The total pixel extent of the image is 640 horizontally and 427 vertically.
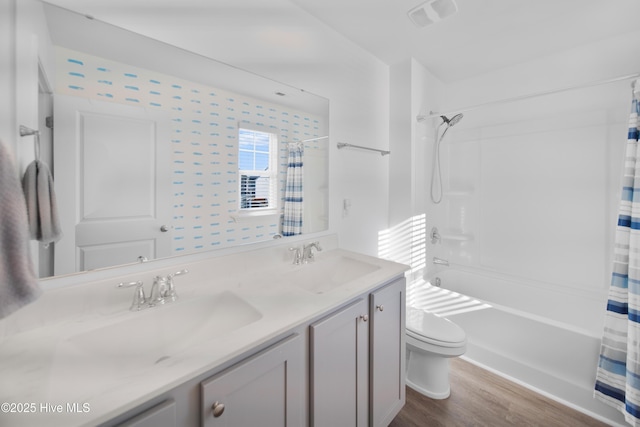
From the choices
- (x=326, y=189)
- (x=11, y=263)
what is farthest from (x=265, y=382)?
(x=326, y=189)

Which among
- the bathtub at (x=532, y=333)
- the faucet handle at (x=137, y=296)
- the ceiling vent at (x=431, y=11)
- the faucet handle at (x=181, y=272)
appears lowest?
the bathtub at (x=532, y=333)

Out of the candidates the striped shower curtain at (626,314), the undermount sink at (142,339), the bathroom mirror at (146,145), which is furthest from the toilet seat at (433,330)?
the undermount sink at (142,339)

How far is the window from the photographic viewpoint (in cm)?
142

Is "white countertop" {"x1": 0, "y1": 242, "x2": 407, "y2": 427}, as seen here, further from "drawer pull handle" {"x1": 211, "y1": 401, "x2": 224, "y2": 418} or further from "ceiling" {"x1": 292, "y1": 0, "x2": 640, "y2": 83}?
"ceiling" {"x1": 292, "y1": 0, "x2": 640, "y2": 83}

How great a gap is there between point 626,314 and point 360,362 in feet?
5.39

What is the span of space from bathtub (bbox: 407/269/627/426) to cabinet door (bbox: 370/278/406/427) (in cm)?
95

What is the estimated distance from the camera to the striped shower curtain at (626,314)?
1.46 metres

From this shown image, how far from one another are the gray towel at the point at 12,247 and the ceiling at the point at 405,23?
2.71 ft

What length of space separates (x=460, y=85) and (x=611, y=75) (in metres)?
1.12

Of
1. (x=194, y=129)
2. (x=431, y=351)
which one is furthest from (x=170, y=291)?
(x=431, y=351)

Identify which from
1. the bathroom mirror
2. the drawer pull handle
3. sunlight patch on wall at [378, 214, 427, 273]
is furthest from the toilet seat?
the drawer pull handle

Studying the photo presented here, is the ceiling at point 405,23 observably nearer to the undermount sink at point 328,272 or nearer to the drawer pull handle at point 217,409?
the undermount sink at point 328,272

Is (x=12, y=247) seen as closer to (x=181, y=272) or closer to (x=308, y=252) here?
(x=181, y=272)

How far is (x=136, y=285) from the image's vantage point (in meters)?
1.01
